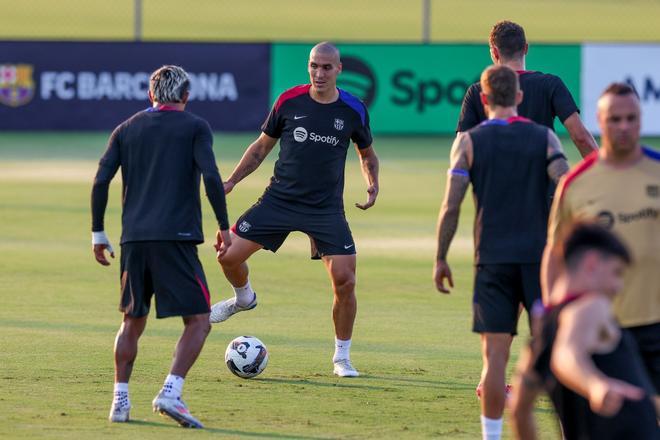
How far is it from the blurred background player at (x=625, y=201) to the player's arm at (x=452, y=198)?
0.90m

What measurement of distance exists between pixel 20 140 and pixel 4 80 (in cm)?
121

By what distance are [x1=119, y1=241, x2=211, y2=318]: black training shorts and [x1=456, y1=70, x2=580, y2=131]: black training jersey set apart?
2.17 metres

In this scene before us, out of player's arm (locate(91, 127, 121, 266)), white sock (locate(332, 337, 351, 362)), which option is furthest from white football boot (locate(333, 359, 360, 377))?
player's arm (locate(91, 127, 121, 266))

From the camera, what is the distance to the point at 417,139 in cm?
3131

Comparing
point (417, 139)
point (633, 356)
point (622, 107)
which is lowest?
point (417, 139)

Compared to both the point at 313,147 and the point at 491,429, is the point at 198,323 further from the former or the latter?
the point at 313,147

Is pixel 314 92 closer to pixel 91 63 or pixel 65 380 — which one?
pixel 65 380

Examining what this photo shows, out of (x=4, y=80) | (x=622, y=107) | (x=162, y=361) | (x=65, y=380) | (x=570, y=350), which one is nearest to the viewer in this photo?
(x=570, y=350)

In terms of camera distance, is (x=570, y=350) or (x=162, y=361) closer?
(x=570, y=350)

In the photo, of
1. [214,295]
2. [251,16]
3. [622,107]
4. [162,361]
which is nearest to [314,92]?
[162,361]

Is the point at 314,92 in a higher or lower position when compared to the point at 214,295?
higher

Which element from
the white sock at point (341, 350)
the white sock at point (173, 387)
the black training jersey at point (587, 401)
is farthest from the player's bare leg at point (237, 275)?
the black training jersey at point (587, 401)

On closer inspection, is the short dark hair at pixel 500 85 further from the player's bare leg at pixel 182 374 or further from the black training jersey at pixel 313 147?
the black training jersey at pixel 313 147

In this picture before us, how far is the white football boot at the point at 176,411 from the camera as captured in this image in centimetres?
904
